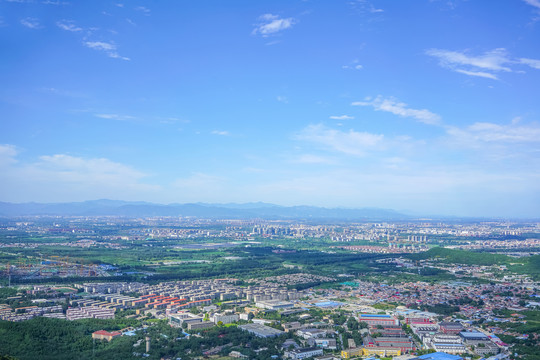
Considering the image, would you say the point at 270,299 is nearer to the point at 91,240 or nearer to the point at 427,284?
the point at 427,284

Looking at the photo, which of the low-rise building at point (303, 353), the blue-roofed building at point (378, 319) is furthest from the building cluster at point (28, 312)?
the blue-roofed building at point (378, 319)

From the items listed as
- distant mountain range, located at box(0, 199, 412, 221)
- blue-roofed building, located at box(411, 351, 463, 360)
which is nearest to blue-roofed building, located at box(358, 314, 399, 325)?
blue-roofed building, located at box(411, 351, 463, 360)

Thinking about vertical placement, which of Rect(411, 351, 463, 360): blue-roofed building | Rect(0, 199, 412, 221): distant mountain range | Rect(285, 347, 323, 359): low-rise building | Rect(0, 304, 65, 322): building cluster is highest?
Rect(0, 199, 412, 221): distant mountain range

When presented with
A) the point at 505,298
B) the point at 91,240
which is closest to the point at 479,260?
the point at 505,298

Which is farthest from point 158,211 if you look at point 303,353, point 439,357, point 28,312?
point 439,357

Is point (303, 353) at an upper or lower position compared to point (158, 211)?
lower

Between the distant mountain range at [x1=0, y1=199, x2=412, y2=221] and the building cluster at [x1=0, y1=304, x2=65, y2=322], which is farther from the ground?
the distant mountain range at [x1=0, y1=199, x2=412, y2=221]

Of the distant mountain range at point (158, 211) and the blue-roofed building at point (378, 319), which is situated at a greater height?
the distant mountain range at point (158, 211)

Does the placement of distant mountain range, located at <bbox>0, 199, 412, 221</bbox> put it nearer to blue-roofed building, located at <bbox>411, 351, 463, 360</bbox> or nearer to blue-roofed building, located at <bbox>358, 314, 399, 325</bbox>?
blue-roofed building, located at <bbox>358, 314, 399, 325</bbox>

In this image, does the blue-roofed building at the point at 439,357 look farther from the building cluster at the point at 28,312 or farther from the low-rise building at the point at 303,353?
the building cluster at the point at 28,312

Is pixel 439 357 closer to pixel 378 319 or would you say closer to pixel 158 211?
pixel 378 319

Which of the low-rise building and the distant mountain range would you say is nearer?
the low-rise building
